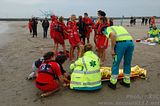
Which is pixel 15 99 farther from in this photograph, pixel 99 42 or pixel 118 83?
pixel 99 42

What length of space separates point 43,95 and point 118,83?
197cm

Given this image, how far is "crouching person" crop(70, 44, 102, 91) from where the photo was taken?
19.1ft

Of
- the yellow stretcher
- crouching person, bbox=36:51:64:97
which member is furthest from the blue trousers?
crouching person, bbox=36:51:64:97

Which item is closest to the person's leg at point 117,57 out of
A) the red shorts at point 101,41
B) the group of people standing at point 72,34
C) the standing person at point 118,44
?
the standing person at point 118,44

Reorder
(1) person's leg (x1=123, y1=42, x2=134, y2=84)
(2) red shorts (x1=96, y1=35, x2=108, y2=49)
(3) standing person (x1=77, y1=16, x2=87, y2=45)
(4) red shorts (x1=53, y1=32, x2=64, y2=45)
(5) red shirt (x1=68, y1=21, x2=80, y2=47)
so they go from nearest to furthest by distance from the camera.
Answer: (1) person's leg (x1=123, y1=42, x2=134, y2=84) → (2) red shorts (x1=96, y1=35, x2=108, y2=49) → (5) red shirt (x1=68, y1=21, x2=80, y2=47) → (4) red shorts (x1=53, y1=32, x2=64, y2=45) → (3) standing person (x1=77, y1=16, x2=87, y2=45)

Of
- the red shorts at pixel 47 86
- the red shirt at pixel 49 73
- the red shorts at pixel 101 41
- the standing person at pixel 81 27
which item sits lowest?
the red shorts at pixel 47 86

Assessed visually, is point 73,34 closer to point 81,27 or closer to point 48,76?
point 81,27

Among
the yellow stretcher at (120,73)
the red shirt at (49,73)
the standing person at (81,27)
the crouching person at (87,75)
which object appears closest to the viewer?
the red shirt at (49,73)

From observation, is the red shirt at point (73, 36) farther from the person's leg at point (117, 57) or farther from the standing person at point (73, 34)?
the person's leg at point (117, 57)

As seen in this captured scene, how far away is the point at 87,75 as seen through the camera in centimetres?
580

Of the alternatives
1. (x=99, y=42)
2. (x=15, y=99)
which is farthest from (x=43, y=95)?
(x=99, y=42)

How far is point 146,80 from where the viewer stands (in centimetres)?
682

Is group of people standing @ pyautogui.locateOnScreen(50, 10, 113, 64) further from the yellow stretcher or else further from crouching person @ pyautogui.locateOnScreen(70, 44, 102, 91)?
crouching person @ pyautogui.locateOnScreen(70, 44, 102, 91)

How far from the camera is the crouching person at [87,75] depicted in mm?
5816
